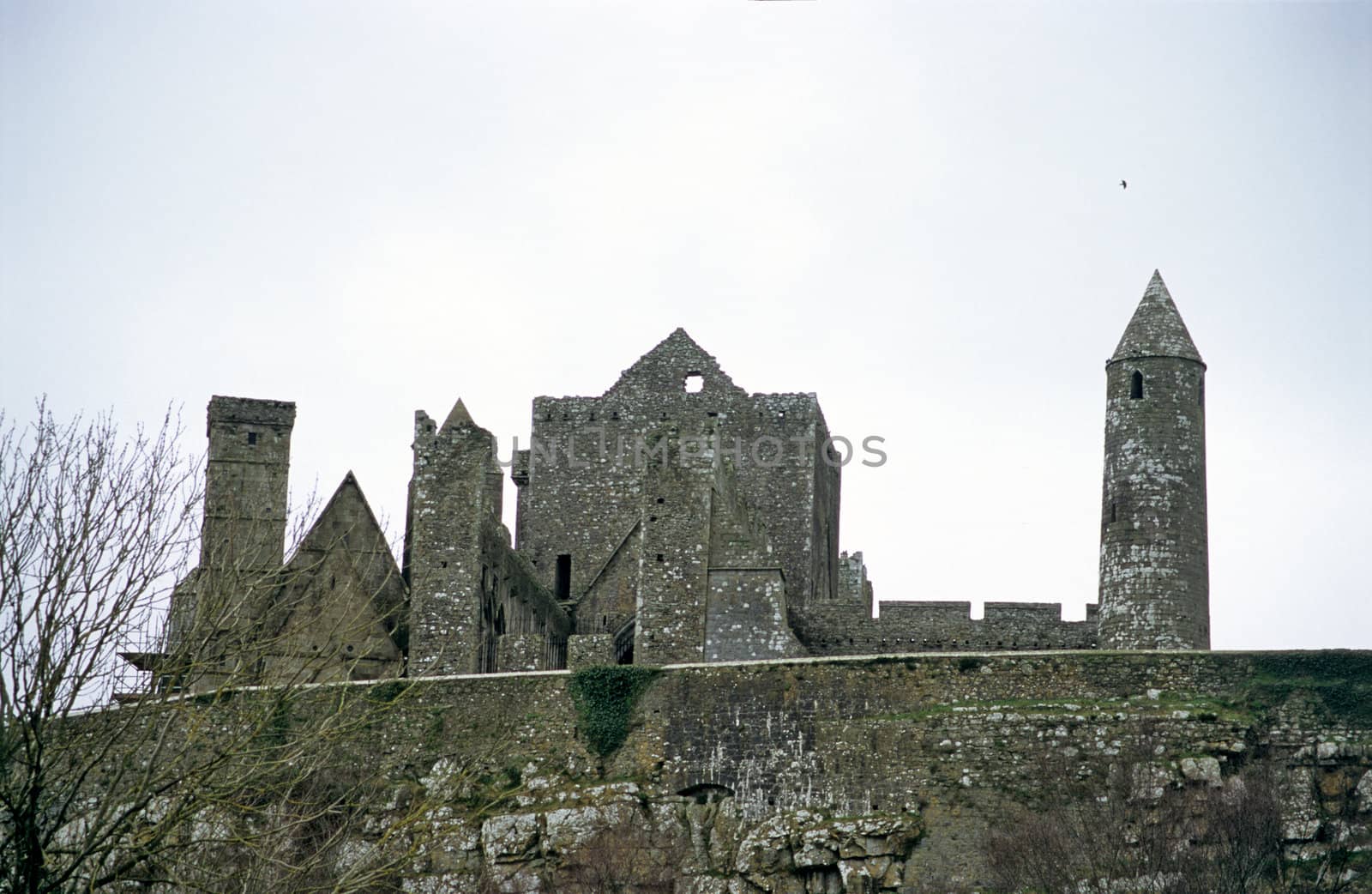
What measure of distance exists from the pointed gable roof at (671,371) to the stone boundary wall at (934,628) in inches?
342

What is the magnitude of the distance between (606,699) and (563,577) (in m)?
12.7

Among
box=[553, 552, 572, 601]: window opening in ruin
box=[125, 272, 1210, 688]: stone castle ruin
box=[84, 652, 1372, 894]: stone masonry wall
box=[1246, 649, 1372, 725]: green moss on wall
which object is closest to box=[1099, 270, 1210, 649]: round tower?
box=[125, 272, 1210, 688]: stone castle ruin

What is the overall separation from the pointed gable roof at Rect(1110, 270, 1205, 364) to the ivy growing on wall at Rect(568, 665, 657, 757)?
1281cm

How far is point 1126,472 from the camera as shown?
44125mm

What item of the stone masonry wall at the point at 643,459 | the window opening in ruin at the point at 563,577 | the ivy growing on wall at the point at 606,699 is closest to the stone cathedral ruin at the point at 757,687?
the ivy growing on wall at the point at 606,699

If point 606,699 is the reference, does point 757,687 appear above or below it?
above

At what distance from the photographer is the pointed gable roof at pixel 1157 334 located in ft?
148

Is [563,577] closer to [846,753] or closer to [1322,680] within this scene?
[846,753]

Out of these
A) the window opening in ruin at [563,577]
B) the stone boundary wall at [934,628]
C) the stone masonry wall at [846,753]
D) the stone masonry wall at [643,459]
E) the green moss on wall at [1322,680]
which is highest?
the stone masonry wall at [643,459]

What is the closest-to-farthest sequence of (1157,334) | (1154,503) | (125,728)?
1. (125,728)
2. (1154,503)
3. (1157,334)

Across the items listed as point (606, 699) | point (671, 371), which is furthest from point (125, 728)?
point (671, 371)

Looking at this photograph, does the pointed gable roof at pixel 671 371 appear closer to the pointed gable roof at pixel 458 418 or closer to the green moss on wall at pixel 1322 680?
the pointed gable roof at pixel 458 418

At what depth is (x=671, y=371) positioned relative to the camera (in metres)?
53.9

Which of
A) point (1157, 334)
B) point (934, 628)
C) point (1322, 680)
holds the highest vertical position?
point (1157, 334)
